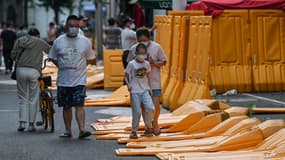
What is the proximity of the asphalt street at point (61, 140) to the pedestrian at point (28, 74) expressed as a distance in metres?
0.33

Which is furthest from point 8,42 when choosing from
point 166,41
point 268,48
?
point 166,41

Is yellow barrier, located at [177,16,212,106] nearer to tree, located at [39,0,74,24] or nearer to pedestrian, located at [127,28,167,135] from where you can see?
pedestrian, located at [127,28,167,135]

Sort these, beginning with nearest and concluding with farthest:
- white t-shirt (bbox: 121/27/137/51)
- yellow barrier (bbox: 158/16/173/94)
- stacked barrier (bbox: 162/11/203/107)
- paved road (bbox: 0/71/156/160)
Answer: paved road (bbox: 0/71/156/160) < stacked barrier (bbox: 162/11/203/107) < yellow barrier (bbox: 158/16/173/94) < white t-shirt (bbox: 121/27/137/51)

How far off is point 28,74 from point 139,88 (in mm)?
2587

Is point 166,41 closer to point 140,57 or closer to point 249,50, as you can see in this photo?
point 249,50

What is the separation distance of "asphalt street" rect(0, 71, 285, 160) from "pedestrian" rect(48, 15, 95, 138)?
0.41 meters

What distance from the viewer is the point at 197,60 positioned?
66.4 feet

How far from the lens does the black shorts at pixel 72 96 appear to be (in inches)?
599

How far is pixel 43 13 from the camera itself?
307 ft

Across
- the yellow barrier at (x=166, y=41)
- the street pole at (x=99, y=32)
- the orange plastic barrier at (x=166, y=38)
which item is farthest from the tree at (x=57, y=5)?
the yellow barrier at (x=166, y=41)

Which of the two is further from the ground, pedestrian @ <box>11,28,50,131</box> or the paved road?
pedestrian @ <box>11,28,50,131</box>

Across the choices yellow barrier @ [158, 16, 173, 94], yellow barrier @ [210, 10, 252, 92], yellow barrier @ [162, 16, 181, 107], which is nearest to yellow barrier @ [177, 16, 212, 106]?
yellow barrier @ [162, 16, 181, 107]

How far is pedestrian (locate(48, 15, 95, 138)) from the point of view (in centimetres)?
1524

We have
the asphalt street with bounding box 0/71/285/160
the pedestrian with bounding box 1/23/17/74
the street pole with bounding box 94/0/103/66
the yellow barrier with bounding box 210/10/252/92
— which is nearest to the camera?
the asphalt street with bounding box 0/71/285/160
